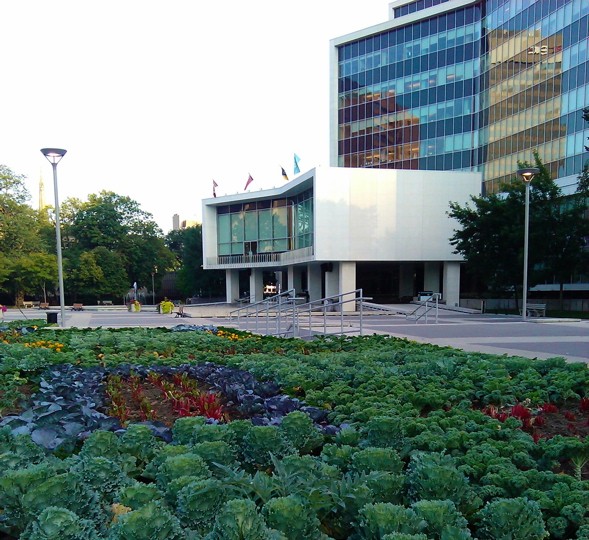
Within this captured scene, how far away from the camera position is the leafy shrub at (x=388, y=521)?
6.91ft

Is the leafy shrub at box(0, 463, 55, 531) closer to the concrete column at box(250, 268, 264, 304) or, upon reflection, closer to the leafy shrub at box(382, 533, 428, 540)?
the leafy shrub at box(382, 533, 428, 540)

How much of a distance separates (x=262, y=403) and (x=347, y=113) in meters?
55.0

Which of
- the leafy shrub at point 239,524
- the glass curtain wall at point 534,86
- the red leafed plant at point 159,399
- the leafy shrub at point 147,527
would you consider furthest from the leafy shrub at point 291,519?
the glass curtain wall at point 534,86

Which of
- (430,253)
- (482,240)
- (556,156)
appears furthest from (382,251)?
(556,156)

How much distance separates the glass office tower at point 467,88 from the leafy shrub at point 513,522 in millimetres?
41646

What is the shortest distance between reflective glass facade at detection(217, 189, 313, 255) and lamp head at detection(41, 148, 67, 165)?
24.2 metres

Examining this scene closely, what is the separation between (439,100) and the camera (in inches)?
1989

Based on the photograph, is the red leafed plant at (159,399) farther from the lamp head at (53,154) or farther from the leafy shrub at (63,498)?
the lamp head at (53,154)

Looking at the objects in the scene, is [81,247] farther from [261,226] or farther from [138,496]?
[138,496]

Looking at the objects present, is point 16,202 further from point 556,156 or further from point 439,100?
point 556,156

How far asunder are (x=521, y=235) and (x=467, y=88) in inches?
1067

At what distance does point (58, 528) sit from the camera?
79.9 inches

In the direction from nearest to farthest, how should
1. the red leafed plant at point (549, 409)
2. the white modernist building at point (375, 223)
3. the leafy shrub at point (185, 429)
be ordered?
the leafy shrub at point (185, 429) → the red leafed plant at point (549, 409) → the white modernist building at point (375, 223)

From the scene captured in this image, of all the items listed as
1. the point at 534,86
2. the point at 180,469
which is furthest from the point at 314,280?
the point at 180,469
